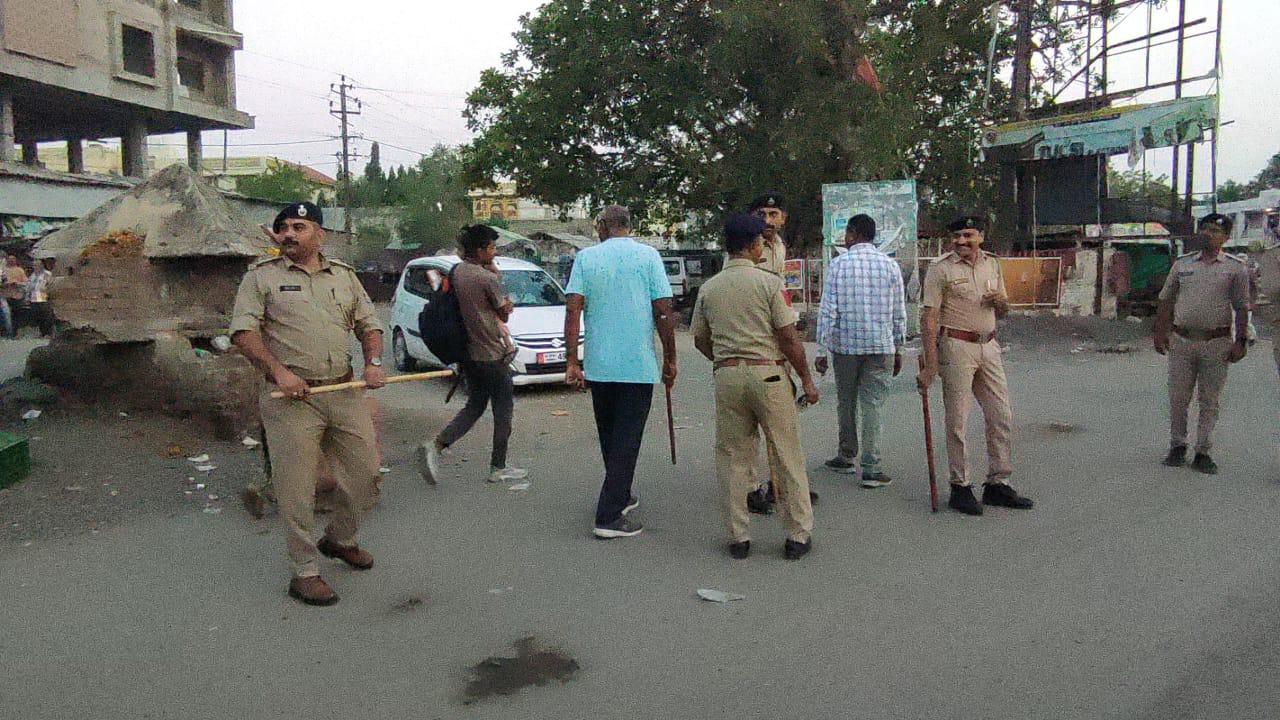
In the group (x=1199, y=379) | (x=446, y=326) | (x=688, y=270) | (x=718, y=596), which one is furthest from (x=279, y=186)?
(x=718, y=596)

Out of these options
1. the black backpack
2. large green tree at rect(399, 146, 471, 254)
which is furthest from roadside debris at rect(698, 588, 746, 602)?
large green tree at rect(399, 146, 471, 254)

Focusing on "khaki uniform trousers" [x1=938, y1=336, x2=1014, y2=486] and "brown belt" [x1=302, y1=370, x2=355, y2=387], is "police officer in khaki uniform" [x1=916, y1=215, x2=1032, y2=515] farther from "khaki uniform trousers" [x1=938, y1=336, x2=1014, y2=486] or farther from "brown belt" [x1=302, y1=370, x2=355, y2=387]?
"brown belt" [x1=302, y1=370, x2=355, y2=387]

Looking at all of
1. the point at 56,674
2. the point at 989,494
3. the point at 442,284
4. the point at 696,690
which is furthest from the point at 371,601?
the point at 989,494

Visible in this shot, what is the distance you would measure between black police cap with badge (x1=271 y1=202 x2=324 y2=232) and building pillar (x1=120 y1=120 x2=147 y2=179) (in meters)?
32.5

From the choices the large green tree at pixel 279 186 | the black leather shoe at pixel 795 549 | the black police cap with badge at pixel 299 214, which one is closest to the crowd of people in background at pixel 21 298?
the black police cap with badge at pixel 299 214

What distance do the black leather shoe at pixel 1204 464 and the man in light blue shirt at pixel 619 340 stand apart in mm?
3919

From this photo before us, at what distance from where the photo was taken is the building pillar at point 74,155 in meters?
34.6

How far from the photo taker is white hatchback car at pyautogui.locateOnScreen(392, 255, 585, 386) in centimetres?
1097

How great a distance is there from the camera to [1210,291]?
6.70 meters

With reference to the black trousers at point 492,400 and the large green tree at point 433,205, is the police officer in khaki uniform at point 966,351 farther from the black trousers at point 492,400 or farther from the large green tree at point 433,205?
the large green tree at point 433,205

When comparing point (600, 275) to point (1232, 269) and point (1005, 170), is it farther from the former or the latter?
point (1005, 170)

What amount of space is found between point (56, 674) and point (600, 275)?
319 cm

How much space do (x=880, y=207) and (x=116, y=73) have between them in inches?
1024

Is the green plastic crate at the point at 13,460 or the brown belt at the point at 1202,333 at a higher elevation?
the brown belt at the point at 1202,333
